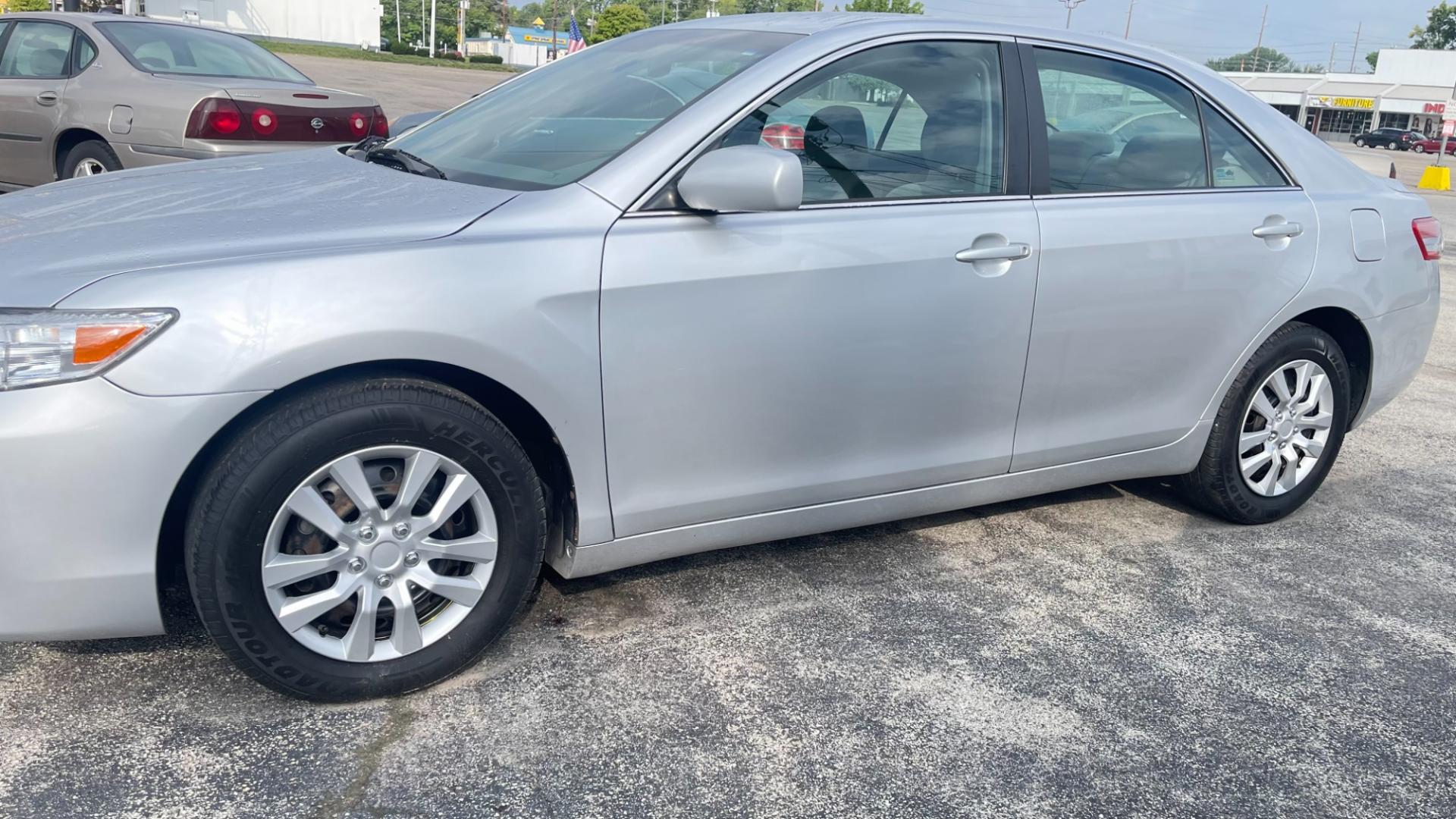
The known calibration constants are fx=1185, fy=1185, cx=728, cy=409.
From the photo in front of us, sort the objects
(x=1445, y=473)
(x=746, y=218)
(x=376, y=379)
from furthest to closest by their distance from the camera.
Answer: (x=1445, y=473), (x=746, y=218), (x=376, y=379)

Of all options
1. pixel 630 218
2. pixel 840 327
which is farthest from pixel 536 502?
pixel 840 327

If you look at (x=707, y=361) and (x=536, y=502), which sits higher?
(x=707, y=361)

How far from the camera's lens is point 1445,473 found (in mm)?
Answer: 4898

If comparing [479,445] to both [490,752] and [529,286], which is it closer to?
[529,286]

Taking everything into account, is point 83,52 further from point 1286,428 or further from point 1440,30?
point 1440,30

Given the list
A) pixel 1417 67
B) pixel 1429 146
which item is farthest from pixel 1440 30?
pixel 1429 146

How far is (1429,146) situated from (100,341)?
6659 centimetres

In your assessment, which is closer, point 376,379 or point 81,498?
point 81,498

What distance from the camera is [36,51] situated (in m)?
7.60

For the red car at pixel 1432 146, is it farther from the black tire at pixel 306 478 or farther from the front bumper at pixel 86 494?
the front bumper at pixel 86 494

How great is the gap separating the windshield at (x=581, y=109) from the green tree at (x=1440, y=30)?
111284mm

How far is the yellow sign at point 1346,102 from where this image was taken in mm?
72750

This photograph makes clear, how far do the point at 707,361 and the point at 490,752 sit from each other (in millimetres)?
1019

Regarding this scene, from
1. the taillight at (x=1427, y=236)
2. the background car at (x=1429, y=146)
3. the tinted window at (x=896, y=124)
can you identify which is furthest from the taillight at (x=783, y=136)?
the background car at (x=1429, y=146)
